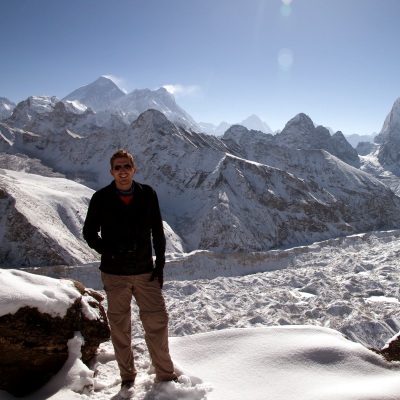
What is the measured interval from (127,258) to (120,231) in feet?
1.30

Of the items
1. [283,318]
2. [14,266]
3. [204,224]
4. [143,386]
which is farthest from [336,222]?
[143,386]

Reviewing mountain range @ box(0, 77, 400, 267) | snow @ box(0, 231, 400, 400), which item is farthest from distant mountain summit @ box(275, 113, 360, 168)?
snow @ box(0, 231, 400, 400)

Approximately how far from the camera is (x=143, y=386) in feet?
16.8

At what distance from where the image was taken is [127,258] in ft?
16.2

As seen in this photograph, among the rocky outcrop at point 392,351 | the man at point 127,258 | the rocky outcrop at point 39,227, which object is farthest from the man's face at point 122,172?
the rocky outcrop at point 39,227

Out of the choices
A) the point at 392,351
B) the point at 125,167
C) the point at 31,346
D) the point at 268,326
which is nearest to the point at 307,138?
the point at 268,326

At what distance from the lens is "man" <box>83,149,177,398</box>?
4.95 m

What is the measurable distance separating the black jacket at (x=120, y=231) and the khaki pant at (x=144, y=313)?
18 cm

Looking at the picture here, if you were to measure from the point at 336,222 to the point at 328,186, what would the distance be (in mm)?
16449

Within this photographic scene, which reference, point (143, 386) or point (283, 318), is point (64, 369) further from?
point (283, 318)

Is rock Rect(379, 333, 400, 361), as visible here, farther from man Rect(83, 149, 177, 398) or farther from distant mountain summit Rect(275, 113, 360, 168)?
distant mountain summit Rect(275, 113, 360, 168)

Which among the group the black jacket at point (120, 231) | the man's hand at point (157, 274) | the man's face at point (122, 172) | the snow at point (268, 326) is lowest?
the snow at point (268, 326)

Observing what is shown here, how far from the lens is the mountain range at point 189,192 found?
36062mm

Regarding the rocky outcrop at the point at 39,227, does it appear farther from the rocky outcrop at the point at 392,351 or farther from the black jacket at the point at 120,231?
the rocky outcrop at the point at 392,351
